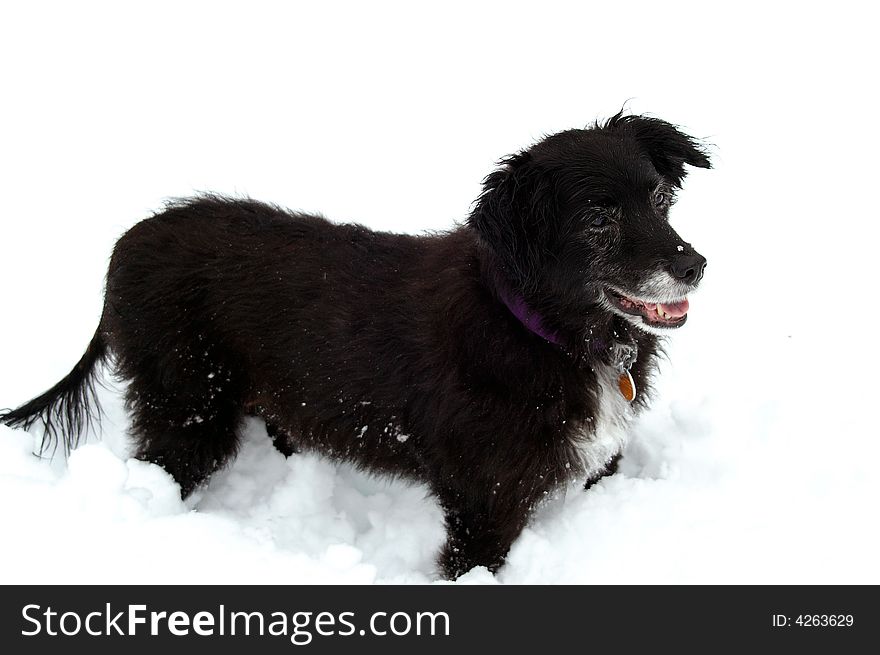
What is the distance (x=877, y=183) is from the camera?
6.32 metres

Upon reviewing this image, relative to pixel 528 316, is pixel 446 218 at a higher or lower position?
lower

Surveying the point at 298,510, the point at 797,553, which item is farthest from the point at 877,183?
the point at 298,510

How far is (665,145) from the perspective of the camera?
3418 mm

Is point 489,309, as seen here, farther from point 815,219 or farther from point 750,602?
point 815,219

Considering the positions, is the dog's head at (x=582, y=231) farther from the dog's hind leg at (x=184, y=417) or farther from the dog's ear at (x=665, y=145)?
the dog's hind leg at (x=184, y=417)

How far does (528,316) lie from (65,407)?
271cm

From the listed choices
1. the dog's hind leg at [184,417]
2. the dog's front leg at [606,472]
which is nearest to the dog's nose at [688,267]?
the dog's front leg at [606,472]

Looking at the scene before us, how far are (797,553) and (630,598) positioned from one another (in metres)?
0.79

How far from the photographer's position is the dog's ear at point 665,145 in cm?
337

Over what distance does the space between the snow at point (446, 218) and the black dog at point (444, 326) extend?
362 millimetres

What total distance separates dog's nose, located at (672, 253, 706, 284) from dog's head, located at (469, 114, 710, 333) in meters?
0.04

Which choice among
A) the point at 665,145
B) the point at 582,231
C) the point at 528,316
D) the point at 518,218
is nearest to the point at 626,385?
the point at 528,316

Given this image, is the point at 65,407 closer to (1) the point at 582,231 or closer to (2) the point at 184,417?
(2) the point at 184,417

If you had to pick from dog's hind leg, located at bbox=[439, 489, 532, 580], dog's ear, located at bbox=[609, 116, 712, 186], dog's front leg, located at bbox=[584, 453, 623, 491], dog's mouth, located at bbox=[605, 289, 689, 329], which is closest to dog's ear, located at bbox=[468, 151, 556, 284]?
dog's mouth, located at bbox=[605, 289, 689, 329]
